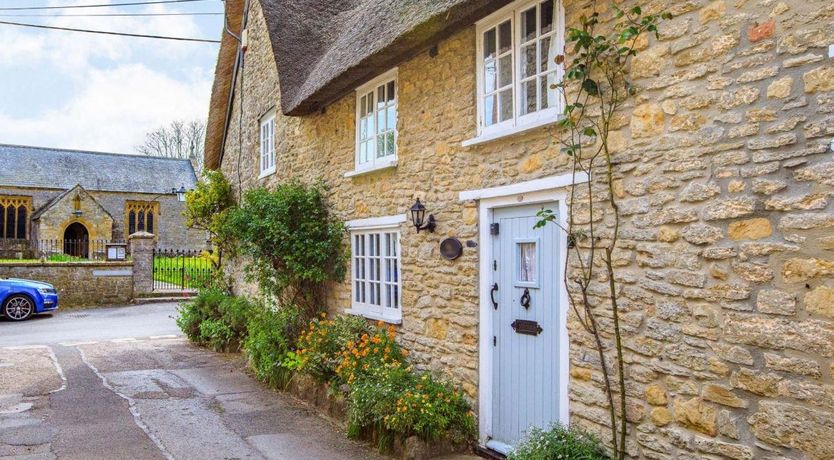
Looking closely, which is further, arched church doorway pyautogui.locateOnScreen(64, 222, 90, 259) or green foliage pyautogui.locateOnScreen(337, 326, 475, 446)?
arched church doorway pyautogui.locateOnScreen(64, 222, 90, 259)

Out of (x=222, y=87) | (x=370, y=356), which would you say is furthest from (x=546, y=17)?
(x=222, y=87)

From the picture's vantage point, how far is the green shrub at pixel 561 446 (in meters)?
4.50

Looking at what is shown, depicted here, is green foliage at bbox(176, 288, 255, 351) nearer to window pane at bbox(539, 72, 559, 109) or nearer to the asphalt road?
the asphalt road

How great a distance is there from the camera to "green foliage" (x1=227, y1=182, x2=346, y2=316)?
905cm

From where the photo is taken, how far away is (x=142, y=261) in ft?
69.3

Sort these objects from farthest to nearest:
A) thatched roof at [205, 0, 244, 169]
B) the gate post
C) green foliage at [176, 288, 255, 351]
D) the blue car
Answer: the gate post, the blue car, thatched roof at [205, 0, 244, 169], green foliage at [176, 288, 255, 351]

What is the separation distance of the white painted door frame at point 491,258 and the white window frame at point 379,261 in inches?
62.8

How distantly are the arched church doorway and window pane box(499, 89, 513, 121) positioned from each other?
34.2 meters

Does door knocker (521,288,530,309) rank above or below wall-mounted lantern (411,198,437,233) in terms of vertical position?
below

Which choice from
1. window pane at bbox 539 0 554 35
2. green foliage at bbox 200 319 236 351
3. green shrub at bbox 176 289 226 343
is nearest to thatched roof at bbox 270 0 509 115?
window pane at bbox 539 0 554 35

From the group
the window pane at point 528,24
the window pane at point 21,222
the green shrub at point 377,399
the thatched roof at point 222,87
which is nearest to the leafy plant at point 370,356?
the green shrub at point 377,399

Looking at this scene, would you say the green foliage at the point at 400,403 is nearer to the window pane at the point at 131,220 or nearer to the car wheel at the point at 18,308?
the car wheel at the point at 18,308

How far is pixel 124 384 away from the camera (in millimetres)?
9172

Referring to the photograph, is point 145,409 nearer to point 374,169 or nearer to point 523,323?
point 374,169
